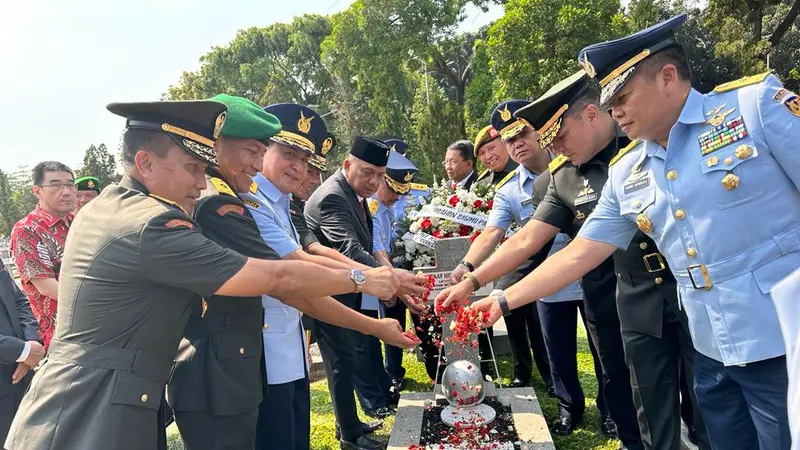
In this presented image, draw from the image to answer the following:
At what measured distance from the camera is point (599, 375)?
439 centimetres

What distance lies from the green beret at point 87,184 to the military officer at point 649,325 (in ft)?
17.6

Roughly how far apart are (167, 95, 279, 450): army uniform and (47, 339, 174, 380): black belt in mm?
367

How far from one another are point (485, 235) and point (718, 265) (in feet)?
9.09

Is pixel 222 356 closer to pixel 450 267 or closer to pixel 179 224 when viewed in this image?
pixel 179 224

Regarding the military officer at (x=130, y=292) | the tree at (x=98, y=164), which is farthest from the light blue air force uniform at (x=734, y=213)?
the tree at (x=98, y=164)

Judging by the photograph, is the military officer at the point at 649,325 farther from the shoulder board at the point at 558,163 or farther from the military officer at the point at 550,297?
the military officer at the point at 550,297

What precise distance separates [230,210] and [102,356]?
0.85m

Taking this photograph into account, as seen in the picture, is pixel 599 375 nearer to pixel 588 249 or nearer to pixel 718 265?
pixel 588 249

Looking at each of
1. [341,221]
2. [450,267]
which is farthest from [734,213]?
[341,221]

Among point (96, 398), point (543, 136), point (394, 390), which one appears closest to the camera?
point (96, 398)

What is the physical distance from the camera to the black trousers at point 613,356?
373 cm

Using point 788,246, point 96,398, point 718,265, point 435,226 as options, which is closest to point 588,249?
point 718,265

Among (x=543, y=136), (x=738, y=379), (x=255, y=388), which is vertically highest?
(x=543, y=136)

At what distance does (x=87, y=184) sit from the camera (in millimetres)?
6262
